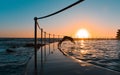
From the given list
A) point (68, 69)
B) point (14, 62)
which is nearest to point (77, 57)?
point (14, 62)

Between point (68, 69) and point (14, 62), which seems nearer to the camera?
point (68, 69)

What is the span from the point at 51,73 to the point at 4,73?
11.5 ft

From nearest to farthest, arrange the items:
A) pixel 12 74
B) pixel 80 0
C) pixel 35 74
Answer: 1. pixel 80 0
2. pixel 35 74
3. pixel 12 74

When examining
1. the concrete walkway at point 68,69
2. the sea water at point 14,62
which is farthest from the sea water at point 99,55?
the sea water at point 14,62

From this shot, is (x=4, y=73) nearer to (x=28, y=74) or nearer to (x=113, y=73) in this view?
(x=28, y=74)

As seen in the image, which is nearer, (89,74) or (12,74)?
(89,74)

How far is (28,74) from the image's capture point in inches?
203

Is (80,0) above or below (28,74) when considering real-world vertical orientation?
above

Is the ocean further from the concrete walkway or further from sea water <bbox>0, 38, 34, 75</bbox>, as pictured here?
the concrete walkway

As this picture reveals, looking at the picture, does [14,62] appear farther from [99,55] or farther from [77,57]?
[99,55]

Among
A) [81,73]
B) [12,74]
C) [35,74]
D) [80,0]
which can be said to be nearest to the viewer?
[80,0]

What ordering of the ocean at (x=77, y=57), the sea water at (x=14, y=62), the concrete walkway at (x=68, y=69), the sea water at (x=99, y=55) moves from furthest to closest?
the sea water at (x=99, y=55), the ocean at (x=77, y=57), the sea water at (x=14, y=62), the concrete walkway at (x=68, y=69)

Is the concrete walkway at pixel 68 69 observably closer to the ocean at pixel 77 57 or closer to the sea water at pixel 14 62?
the ocean at pixel 77 57

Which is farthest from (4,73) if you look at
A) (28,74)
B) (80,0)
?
(80,0)
